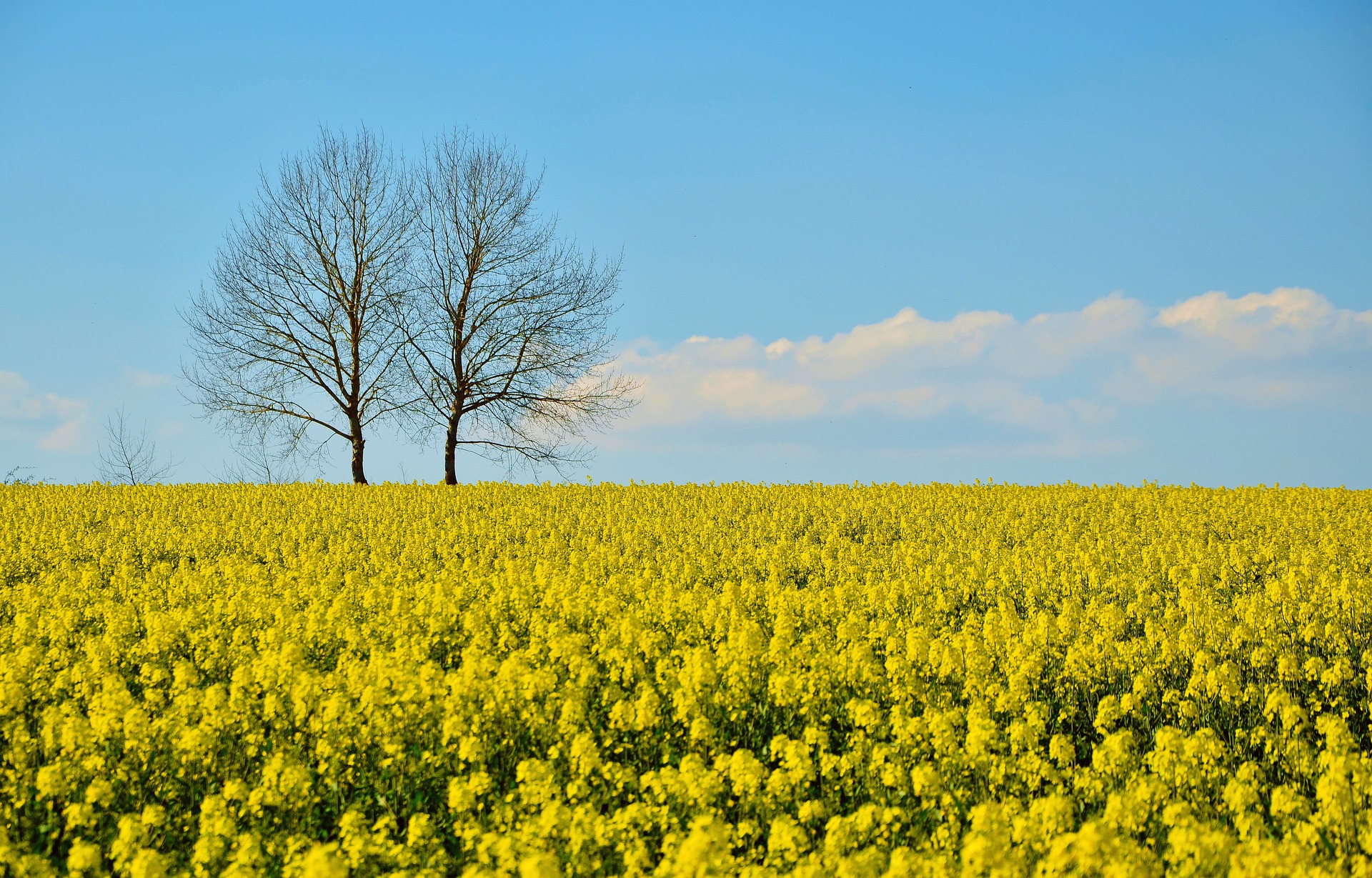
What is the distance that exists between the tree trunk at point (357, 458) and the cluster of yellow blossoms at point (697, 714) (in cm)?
1596

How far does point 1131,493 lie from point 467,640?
1632 centimetres

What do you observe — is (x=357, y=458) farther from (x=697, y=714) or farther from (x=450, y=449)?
(x=697, y=714)

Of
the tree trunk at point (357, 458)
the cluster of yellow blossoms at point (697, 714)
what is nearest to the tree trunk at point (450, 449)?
the tree trunk at point (357, 458)

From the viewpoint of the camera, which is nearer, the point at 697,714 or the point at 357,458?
the point at 697,714

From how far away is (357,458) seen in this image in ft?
99.6

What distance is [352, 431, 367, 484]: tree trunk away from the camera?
3012 cm

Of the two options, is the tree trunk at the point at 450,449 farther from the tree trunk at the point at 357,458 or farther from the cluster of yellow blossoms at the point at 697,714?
the cluster of yellow blossoms at the point at 697,714

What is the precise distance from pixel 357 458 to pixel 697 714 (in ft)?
85.0

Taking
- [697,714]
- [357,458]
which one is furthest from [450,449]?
[697,714]

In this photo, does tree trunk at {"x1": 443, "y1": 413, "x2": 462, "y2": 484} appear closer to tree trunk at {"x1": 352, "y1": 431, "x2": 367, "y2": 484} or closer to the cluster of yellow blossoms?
tree trunk at {"x1": 352, "y1": 431, "x2": 367, "y2": 484}

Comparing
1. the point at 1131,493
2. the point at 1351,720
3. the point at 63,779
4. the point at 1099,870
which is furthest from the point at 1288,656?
the point at 1131,493

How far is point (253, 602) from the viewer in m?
10.1

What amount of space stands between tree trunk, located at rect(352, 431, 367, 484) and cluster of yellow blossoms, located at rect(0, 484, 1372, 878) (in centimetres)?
1596

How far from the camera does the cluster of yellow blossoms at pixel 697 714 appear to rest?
15.4 feet
